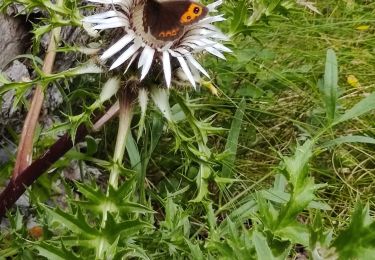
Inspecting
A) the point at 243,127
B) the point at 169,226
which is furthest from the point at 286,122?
the point at 169,226

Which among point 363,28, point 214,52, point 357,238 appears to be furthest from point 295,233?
point 363,28

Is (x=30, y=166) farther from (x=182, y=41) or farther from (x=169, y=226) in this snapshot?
(x=182, y=41)

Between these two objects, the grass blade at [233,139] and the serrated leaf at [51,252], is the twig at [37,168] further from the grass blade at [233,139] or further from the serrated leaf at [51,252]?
the grass blade at [233,139]

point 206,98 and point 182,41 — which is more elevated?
point 182,41

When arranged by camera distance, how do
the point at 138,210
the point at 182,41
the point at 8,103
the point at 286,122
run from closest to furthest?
the point at 138,210 → the point at 182,41 → the point at 8,103 → the point at 286,122

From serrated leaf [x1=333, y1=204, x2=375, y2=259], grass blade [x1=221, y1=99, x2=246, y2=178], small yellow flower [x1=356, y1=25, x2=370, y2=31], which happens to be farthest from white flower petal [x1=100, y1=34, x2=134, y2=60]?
small yellow flower [x1=356, y1=25, x2=370, y2=31]

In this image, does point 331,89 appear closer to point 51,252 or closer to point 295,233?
point 295,233
